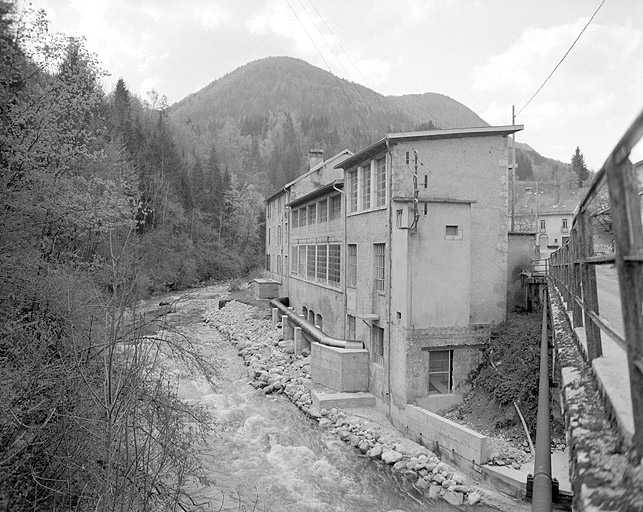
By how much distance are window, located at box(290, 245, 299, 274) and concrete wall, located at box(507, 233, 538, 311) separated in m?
14.0

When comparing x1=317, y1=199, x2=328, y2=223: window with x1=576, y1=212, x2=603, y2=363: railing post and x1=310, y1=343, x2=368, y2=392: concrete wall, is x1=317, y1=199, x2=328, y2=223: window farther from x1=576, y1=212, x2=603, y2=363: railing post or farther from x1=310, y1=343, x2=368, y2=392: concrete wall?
x1=576, y1=212, x2=603, y2=363: railing post

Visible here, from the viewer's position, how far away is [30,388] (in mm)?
7746

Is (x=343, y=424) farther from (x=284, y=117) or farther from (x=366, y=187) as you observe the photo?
(x=284, y=117)

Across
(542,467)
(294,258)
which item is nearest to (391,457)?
(542,467)

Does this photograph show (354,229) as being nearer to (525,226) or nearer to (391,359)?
(391,359)

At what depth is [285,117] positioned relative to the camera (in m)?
106

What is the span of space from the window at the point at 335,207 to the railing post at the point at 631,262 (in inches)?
761

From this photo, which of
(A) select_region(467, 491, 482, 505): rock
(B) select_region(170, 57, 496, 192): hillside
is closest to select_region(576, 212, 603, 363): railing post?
(A) select_region(467, 491, 482, 505): rock

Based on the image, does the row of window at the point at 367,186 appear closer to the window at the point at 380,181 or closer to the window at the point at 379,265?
the window at the point at 380,181

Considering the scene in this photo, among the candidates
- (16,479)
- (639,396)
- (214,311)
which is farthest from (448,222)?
(214,311)

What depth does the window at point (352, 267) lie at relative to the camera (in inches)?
733

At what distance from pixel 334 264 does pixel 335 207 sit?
8.84 ft

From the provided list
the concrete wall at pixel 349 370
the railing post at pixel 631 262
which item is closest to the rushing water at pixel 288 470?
the concrete wall at pixel 349 370

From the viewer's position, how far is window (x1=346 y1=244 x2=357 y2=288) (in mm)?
18611
